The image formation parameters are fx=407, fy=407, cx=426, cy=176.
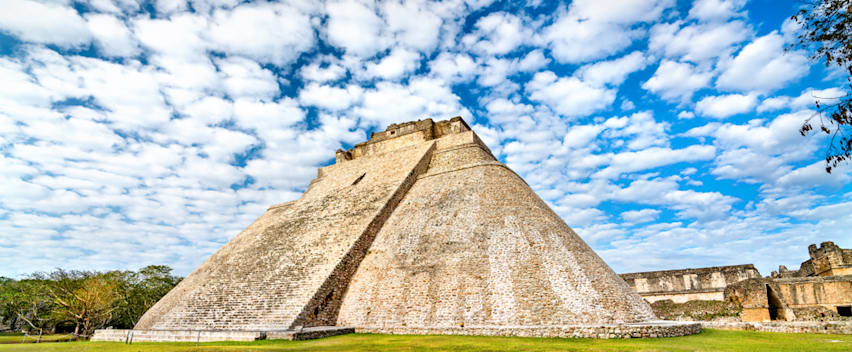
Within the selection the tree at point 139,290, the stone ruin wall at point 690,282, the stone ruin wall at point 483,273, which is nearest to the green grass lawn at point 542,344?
the stone ruin wall at point 483,273

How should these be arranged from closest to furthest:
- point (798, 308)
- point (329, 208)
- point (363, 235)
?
point (363, 235)
point (798, 308)
point (329, 208)

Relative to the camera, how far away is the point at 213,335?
A: 36.6 ft

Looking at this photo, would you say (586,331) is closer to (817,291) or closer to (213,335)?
(213,335)

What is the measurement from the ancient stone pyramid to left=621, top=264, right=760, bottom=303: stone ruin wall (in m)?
15.3

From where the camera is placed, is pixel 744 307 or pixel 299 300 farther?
pixel 744 307

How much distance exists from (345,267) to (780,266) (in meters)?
26.7

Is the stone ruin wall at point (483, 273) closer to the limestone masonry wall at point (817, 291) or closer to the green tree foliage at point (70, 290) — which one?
the limestone masonry wall at point (817, 291)

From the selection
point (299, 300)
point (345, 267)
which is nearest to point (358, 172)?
point (345, 267)

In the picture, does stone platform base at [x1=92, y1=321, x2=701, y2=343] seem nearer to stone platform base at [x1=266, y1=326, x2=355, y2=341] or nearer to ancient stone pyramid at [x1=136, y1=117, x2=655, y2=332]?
stone platform base at [x1=266, y1=326, x2=355, y2=341]

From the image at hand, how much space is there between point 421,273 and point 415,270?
309mm

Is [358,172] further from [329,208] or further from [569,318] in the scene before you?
[569,318]

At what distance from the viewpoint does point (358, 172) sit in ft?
80.6

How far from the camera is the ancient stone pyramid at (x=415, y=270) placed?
11836 millimetres

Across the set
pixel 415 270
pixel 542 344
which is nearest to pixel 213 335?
pixel 415 270
